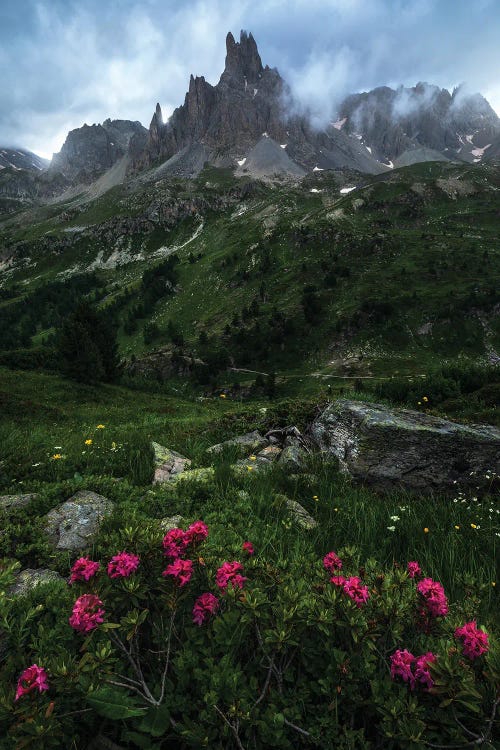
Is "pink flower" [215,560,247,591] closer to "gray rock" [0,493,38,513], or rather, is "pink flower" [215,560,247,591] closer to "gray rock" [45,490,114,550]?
"gray rock" [45,490,114,550]

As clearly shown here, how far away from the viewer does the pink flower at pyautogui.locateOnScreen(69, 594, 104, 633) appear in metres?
2.35

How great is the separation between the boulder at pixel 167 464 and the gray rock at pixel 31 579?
2853 mm

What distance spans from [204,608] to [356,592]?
3.69ft

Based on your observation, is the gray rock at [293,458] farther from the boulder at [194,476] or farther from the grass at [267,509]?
the boulder at [194,476]

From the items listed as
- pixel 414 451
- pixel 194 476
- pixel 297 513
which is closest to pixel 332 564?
pixel 297 513

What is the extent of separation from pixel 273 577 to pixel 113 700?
4.44ft

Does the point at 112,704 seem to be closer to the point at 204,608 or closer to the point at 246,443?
the point at 204,608

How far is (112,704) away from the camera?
6.95 ft

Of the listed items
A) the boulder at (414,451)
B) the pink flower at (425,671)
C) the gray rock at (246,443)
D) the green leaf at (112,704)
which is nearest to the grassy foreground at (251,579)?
the green leaf at (112,704)

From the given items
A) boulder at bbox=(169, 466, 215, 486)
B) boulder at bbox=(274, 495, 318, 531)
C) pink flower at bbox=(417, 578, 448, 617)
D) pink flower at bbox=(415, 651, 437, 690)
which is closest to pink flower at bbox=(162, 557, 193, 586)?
pink flower at bbox=(415, 651, 437, 690)

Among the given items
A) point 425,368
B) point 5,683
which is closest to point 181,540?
point 5,683

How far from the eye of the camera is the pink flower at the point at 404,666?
2.25 metres

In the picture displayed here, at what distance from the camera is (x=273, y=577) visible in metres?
3.04

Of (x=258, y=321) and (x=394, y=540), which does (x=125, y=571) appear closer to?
(x=394, y=540)
